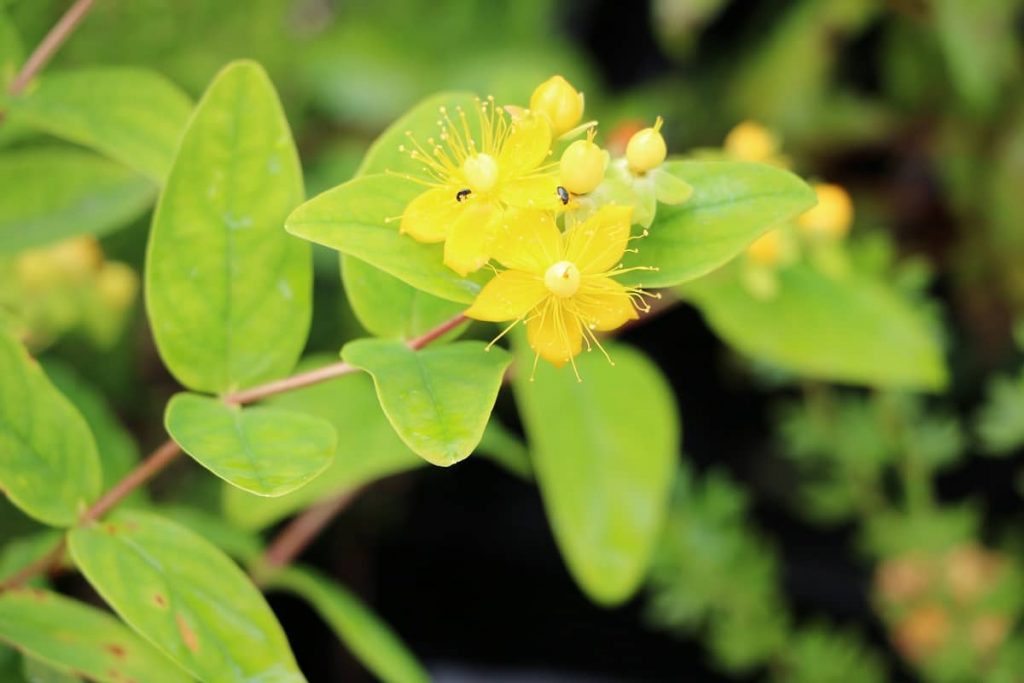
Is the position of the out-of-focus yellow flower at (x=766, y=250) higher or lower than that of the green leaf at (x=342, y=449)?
higher

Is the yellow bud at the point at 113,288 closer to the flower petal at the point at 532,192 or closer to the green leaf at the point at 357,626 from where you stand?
the green leaf at the point at 357,626

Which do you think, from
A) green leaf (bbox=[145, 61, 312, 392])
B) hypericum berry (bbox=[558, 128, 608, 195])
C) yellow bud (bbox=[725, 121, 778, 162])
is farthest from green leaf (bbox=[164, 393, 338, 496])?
yellow bud (bbox=[725, 121, 778, 162])

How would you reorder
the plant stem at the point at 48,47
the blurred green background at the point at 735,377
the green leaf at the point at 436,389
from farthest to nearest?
the blurred green background at the point at 735,377 → the plant stem at the point at 48,47 → the green leaf at the point at 436,389

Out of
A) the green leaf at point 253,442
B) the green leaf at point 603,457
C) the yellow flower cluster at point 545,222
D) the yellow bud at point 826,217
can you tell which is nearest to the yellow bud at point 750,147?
the yellow bud at point 826,217

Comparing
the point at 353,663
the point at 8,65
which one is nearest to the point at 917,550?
the point at 353,663

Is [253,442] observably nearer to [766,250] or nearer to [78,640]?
[78,640]

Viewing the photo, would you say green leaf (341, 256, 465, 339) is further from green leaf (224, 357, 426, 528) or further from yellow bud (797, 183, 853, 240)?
yellow bud (797, 183, 853, 240)

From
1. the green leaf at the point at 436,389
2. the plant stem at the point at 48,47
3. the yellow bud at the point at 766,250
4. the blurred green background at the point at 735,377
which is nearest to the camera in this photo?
the green leaf at the point at 436,389

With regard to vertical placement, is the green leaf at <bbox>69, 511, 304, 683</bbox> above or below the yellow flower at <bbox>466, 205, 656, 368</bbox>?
below
